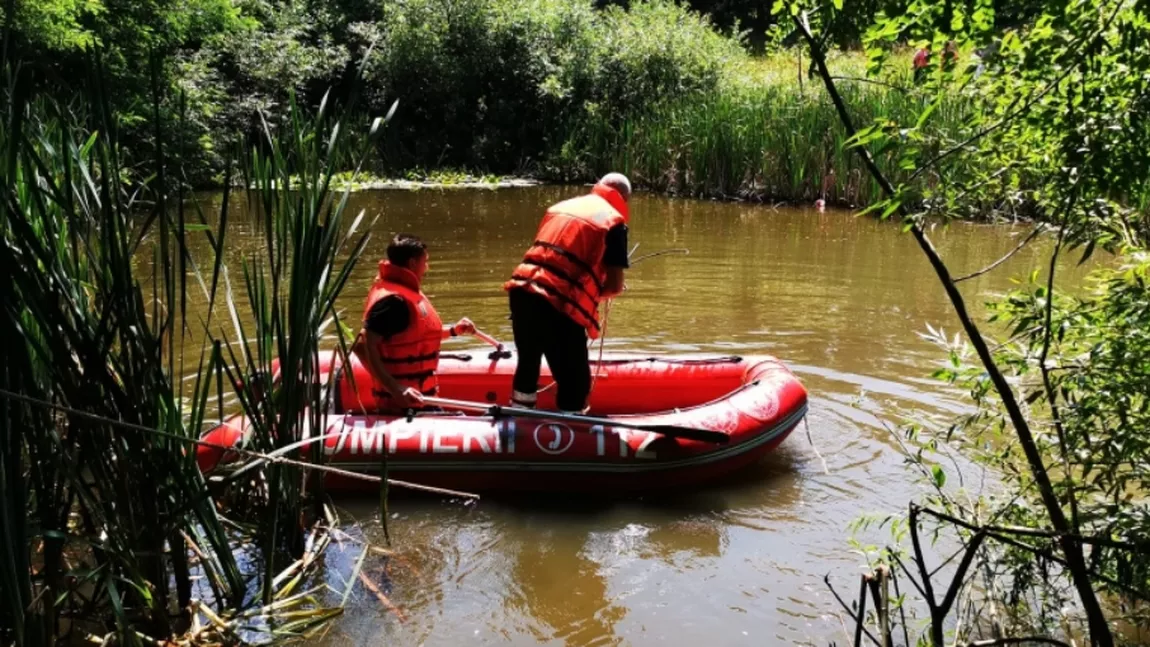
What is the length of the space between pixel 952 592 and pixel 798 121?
37.9 feet

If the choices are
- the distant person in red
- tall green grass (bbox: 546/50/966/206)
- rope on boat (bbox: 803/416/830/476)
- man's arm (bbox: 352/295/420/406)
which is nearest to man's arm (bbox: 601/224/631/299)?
man's arm (bbox: 352/295/420/406)

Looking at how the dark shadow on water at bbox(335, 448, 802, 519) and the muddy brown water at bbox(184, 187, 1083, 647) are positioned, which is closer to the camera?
the muddy brown water at bbox(184, 187, 1083, 647)

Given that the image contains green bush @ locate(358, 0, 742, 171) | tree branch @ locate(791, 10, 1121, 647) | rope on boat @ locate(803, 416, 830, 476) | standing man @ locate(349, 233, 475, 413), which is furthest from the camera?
green bush @ locate(358, 0, 742, 171)

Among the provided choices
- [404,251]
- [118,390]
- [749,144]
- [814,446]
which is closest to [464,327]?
Result: [404,251]

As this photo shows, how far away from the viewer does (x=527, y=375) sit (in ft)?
15.8

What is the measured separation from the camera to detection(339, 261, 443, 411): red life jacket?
4.46 metres

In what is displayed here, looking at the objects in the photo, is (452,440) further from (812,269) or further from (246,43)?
(246,43)

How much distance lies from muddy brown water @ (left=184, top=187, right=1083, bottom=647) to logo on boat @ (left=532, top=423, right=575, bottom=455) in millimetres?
240

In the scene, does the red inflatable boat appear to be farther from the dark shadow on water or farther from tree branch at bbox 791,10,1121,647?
tree branch at bbox 791,10,1121,647

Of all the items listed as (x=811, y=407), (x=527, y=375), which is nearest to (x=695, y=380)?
(x=811, y=407)

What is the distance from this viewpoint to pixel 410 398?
178 inches

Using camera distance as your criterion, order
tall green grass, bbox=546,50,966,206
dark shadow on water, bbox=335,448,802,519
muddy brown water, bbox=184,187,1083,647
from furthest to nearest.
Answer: tall green grass, bbox=546,50,966,206
dark shadow on water, bbox=335,448,802,519
muddy brown water, bbox=184,187,1083,647

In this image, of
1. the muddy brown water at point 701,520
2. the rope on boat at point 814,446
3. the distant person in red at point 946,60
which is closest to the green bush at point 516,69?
the muddy brown water at point 701,520

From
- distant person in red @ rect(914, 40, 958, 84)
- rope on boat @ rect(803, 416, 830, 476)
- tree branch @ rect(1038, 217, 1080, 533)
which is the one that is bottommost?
rope on boat @ rect(803, 416, 830, 476)
